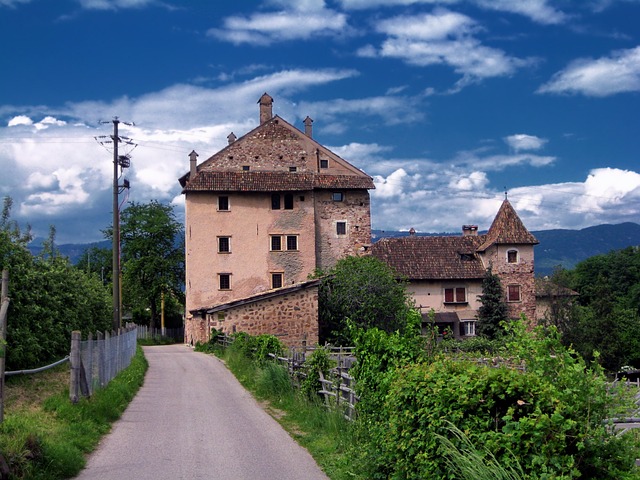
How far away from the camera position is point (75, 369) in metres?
13.6

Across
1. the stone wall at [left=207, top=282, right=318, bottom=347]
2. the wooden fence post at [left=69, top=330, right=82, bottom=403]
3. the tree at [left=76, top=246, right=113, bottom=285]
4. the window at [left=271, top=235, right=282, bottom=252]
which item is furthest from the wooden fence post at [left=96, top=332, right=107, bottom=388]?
the tree at [left=76, top=246, right=113, bottom=285]

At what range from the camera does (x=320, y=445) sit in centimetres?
1157

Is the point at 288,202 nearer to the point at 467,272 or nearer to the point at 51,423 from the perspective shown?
the point at 467,272

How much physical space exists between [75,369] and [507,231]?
46.9 meters

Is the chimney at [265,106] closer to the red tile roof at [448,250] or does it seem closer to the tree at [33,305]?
the red tile roof at [448,250]

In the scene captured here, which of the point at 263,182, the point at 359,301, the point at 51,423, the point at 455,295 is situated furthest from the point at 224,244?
the point at 51,423

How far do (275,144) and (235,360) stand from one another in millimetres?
24676

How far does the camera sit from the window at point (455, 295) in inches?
2172

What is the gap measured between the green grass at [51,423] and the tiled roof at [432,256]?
123 feet

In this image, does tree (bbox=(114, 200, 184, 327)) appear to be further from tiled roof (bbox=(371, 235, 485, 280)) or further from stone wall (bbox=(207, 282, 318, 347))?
stone wall (bbox=(207, 282, 318, 347))

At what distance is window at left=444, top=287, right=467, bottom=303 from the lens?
55.2m

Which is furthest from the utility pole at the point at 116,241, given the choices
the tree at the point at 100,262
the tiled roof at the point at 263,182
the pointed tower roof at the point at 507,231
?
the tree at the point at 100,262

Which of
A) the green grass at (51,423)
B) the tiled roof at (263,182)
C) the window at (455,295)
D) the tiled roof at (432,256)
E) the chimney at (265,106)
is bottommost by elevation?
the green grass at (51,423)

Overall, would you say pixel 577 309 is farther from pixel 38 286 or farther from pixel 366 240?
pixel 38 286
